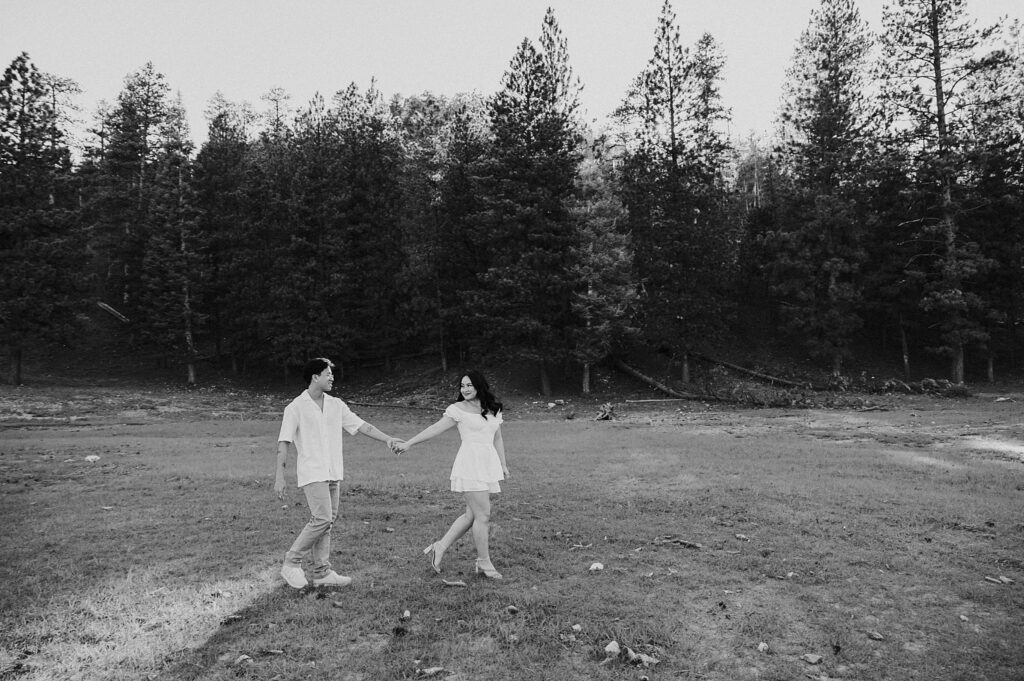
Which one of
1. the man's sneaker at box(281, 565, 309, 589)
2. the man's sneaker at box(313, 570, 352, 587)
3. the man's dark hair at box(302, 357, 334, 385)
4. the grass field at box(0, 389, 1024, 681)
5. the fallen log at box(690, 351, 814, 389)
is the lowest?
the grass field at box(0, 389, 1024, 681)

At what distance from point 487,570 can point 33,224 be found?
139 feet

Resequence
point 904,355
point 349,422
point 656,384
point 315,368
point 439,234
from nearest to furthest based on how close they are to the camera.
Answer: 1. point 315,368
2. point 349,422
3. point 656,384
4. point 904,355
5. point 439,234

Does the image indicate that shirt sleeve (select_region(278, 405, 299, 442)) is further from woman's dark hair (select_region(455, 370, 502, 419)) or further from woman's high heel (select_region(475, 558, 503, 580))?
woman's high heel (select_region(475, 558, 503, 580))

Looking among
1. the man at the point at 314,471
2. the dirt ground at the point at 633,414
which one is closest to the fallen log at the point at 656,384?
the dirt ground at the point at 633,414

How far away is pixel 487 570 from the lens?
6.99m

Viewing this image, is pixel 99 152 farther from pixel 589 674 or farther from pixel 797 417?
pixel 589 674

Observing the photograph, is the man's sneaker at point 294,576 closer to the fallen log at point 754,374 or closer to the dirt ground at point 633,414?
the dirt ground at point 633,414

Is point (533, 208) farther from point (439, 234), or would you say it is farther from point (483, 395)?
point (483, 395)

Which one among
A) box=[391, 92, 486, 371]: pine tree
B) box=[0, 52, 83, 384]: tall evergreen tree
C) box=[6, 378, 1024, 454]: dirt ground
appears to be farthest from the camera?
box=[391, 92, 486, 371]: pine tree

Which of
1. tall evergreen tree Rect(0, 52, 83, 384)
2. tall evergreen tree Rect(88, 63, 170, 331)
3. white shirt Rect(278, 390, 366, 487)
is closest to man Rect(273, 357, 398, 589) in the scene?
white shirt Rect(278, 390, 366, 487)

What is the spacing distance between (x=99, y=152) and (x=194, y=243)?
634 inches

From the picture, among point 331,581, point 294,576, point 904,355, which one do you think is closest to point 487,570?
point 331,581

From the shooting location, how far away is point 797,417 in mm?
22812

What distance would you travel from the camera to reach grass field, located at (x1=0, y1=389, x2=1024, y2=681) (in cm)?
512
